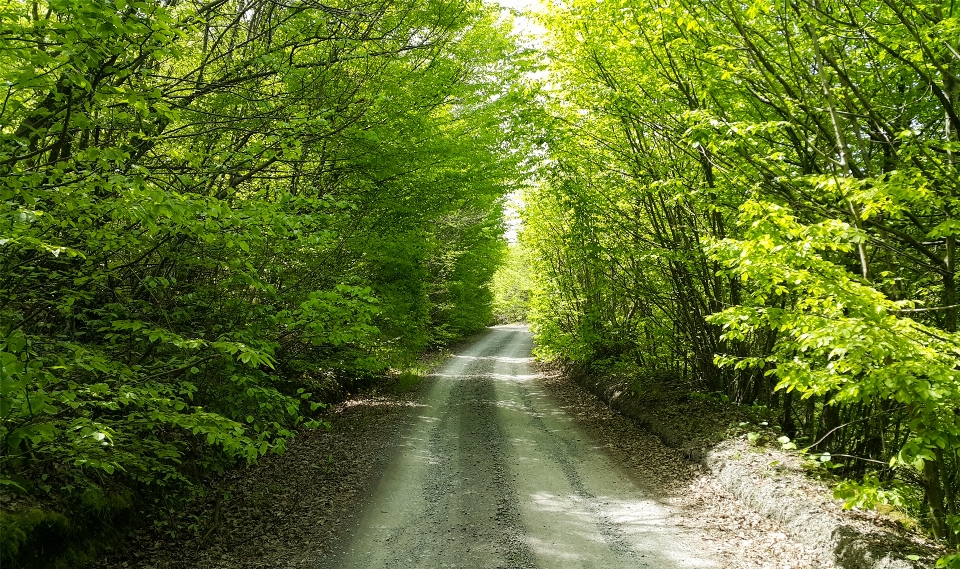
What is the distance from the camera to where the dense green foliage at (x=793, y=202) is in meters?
4.47

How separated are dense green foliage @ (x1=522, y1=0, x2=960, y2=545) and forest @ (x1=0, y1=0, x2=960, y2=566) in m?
0.06

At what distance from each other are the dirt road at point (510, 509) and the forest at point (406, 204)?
1.85 metres

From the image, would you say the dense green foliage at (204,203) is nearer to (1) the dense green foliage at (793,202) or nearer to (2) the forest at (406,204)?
(2) the forest at (406,204)

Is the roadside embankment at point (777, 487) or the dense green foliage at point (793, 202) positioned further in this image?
the roadside embankment at point (777, 487)

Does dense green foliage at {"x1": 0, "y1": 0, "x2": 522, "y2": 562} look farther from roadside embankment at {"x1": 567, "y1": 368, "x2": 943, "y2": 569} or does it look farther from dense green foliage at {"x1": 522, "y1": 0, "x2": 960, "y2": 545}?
roadside embankment at {"x1": 567, "y1": 368, "x2": 943, "y2": 569}

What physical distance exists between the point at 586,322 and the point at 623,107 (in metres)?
7.04

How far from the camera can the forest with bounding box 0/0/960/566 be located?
153 inches

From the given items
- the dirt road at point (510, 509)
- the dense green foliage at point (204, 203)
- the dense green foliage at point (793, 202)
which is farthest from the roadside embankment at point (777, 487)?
the dense green foliage at point (204, 203)

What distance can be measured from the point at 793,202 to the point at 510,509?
5253 millimetres

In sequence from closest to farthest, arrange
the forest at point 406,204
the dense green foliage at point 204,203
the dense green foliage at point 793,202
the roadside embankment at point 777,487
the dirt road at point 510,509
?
the dense green foliage at point 204,203, the forest at point 406,204, the dense green foliage at point 793,202, the roadside embankment at point 777,487, the dirt road at point 510,509

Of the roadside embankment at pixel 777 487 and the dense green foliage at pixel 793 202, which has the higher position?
the dense green foliage at pixel 793 202

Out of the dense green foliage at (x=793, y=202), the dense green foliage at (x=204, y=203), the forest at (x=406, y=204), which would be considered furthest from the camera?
the dense green foliage at (x=793, y=202)

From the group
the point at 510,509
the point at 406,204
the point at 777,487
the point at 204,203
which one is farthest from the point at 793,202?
the point at 406,204

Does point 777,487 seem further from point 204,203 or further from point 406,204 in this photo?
point 406,204
